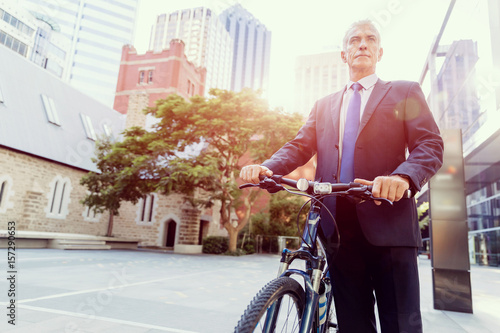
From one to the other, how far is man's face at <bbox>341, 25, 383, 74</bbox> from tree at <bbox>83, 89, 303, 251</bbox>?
12.5m

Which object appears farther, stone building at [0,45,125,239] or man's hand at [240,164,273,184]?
stone building at [0,45,125,239]

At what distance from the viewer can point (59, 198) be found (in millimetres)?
19719

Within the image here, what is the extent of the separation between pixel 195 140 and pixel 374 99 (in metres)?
15.3

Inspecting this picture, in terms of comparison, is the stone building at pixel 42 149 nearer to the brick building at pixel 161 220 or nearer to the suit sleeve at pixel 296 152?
the brick building at pixel 161 220

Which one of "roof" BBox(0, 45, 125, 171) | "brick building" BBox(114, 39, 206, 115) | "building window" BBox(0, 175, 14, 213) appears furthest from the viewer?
"brick building" BBox(114, 39, 206, 115)

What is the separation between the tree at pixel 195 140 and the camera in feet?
49.9

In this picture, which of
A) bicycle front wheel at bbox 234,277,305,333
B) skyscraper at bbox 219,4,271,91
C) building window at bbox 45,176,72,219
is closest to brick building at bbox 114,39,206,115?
building window at bbox 45,176,72,219

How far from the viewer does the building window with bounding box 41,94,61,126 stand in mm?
19453

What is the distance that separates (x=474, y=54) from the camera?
15.3 m

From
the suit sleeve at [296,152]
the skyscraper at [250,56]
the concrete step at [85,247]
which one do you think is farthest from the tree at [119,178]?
the skyscraper at [250,56]

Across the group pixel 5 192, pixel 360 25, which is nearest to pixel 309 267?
pixel 360 25

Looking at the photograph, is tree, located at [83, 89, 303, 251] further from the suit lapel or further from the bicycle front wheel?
the bicycle front wheel

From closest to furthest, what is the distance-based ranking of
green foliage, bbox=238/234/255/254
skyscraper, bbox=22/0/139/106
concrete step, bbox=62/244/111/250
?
concrete step, bbox=62/244/111/250 → green foliage, bbox=238/234/255/254 → skyscraper, bbox=22/0/139/106

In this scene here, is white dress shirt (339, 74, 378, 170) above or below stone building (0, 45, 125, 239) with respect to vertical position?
below
